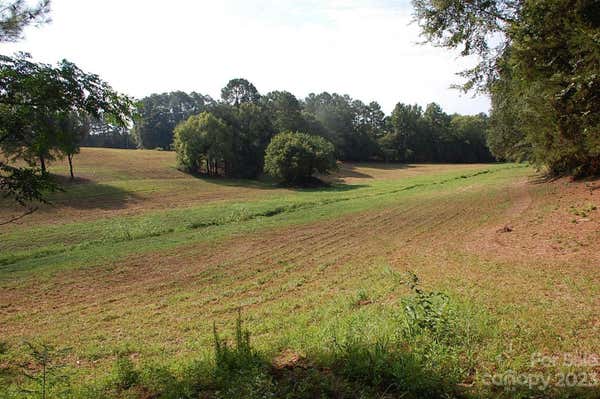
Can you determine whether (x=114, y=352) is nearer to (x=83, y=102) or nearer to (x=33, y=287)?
(x=83, y=102)

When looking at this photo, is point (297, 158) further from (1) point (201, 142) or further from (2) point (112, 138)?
(2) point (112, 138)

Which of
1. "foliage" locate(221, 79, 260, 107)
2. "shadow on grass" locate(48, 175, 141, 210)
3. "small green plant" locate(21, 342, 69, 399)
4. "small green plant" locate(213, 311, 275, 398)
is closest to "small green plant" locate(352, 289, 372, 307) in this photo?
"small green plant" locate(213, 311, 275, 398)

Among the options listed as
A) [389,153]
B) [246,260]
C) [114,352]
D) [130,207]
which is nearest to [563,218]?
[246,260]

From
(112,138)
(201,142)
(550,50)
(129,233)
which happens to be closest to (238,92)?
(201,142)

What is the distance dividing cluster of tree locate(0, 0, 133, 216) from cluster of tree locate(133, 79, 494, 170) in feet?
232

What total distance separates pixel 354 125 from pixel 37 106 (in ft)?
319

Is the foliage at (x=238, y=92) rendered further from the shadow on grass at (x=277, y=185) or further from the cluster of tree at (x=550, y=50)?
the cluster of tree at (x=550, y=50)

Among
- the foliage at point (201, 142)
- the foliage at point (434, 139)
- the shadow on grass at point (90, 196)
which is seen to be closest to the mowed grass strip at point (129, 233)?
the shadow on grass at point (90, 196)

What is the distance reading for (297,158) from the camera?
2144 inches

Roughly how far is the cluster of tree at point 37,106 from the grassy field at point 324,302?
747 mm

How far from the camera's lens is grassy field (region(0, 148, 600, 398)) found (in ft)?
15.0

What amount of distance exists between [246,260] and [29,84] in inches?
431

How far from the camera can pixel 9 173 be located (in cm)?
618

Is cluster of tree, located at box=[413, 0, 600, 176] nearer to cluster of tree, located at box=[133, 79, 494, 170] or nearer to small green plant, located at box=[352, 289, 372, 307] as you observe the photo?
small green plant, located at box=[352, 289, 372, 307]
